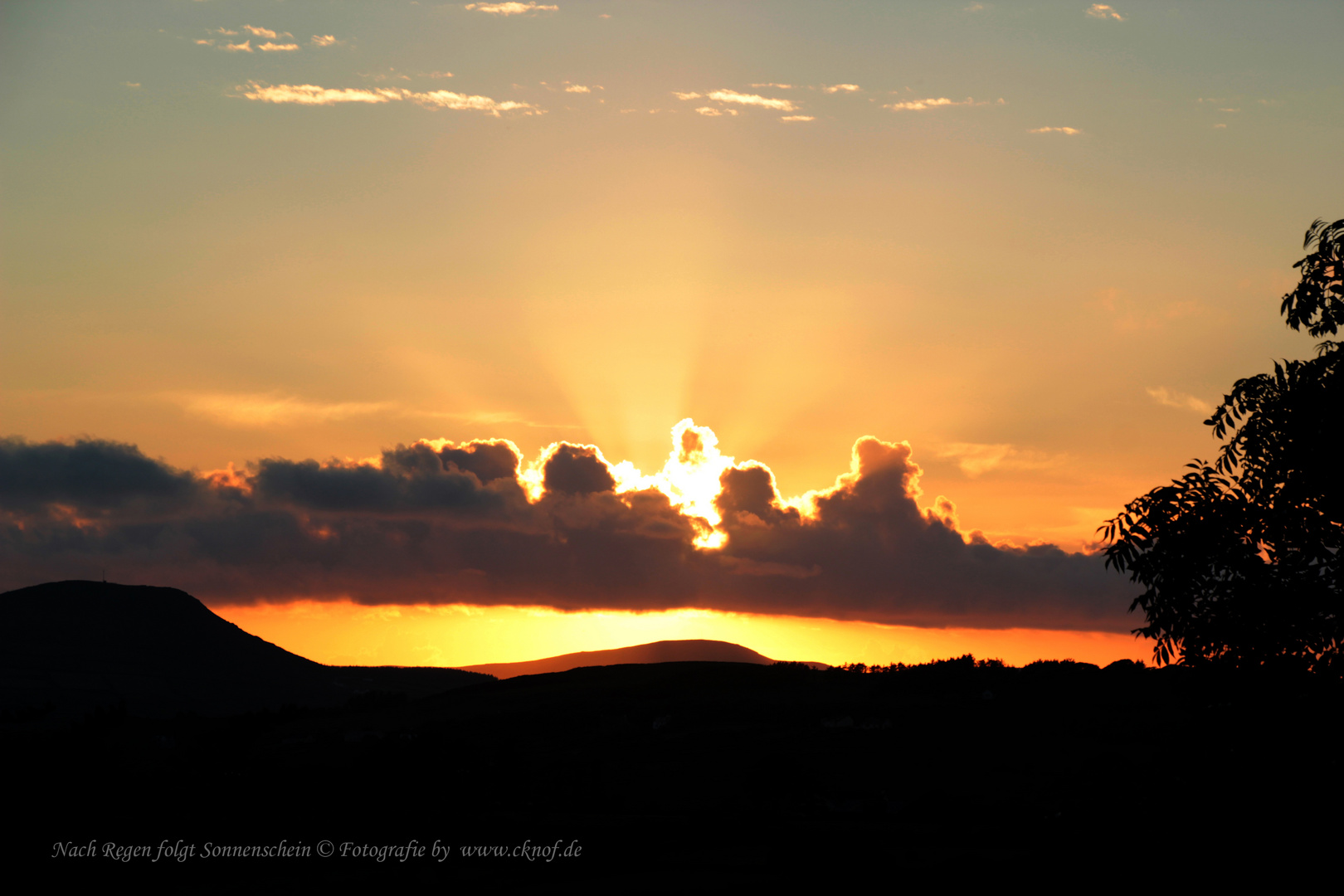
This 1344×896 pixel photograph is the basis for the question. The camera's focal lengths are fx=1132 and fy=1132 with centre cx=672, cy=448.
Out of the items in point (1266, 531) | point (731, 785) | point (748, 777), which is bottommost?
point (731, 785)

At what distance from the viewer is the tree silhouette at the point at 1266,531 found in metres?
19.0

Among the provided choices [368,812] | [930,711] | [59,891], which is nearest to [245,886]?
[59,891]

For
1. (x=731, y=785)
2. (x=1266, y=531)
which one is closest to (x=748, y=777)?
(x=731, y=785)

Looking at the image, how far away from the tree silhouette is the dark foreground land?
2.70ft

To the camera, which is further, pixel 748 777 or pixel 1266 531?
pixel 748 777

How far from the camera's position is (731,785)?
66.1 meters

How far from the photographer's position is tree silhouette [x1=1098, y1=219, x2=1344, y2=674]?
19.0 metres

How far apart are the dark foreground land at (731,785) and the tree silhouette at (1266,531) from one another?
823 mm

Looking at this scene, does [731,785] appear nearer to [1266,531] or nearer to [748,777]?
[748,777]

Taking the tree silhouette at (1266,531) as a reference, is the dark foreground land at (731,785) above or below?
below

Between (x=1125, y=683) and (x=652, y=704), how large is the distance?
38.0 metres

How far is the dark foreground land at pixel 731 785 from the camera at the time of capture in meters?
19.2

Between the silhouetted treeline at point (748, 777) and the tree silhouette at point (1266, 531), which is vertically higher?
the tree silhouette at point (1266, 531)

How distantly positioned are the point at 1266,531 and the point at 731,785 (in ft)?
165
